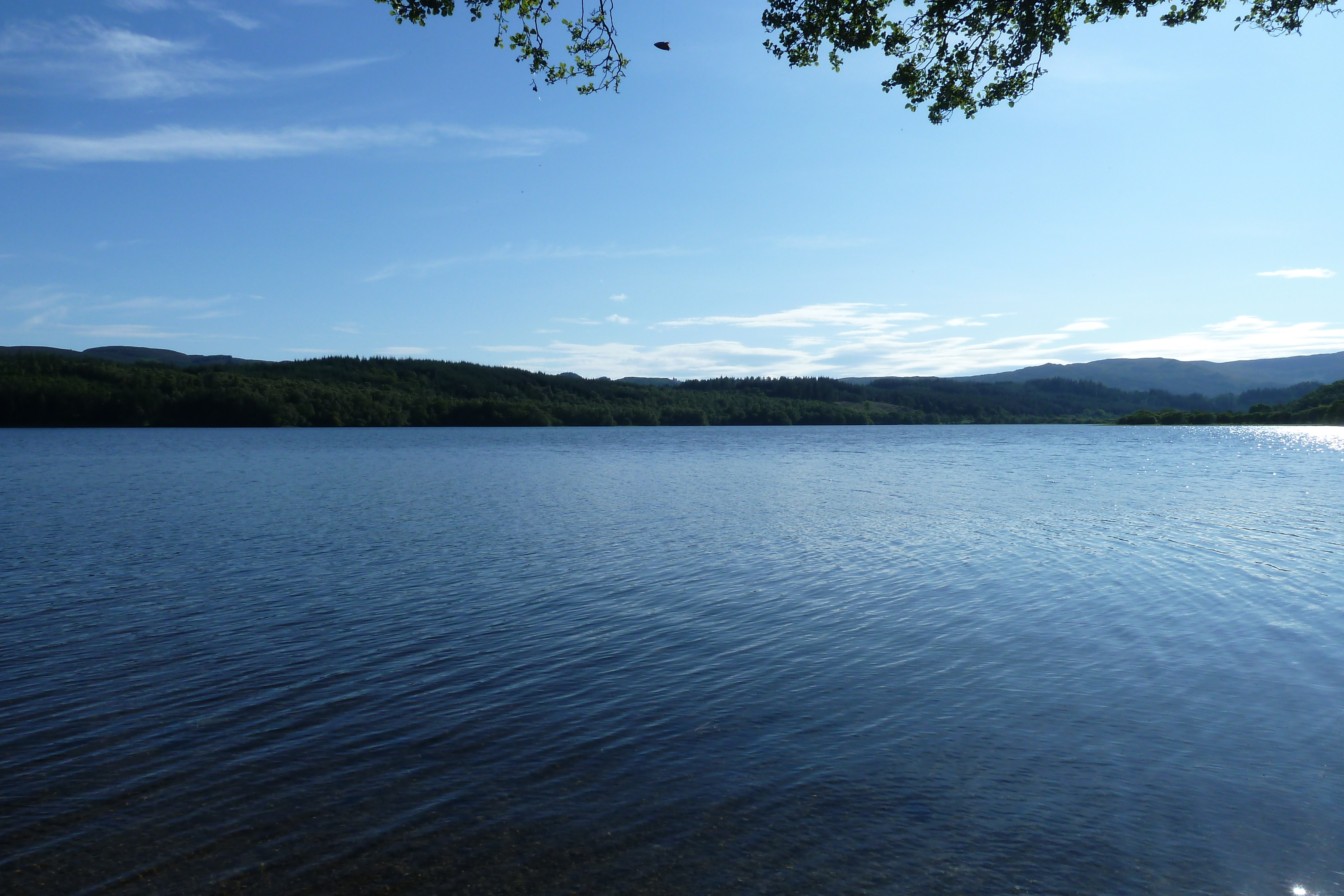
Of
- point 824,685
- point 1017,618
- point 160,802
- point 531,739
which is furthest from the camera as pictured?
point 1017,618

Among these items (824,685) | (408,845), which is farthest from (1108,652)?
(408,845)

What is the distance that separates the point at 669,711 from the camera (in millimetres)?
9914

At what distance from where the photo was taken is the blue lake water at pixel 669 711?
21.5 feet

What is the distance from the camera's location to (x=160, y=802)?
7414mm

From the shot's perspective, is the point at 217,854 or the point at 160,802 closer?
the point at 217,854

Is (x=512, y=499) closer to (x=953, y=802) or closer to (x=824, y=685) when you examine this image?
(x=824, y=685)

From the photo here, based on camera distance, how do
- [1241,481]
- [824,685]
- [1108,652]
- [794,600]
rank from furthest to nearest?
1. [1241,481]
2. [794,600]
3. [1108,652]
4. [824,685]

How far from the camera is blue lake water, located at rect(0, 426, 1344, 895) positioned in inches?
258

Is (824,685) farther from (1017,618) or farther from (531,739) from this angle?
(1017,618)

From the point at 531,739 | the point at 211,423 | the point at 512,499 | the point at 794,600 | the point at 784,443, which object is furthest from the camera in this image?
the point at 211,423

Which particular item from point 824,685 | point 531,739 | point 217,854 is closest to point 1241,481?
point 824,685

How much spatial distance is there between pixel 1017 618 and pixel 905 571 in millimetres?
4563

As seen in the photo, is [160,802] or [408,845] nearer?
[408,845]

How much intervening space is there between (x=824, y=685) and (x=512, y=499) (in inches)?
1025
